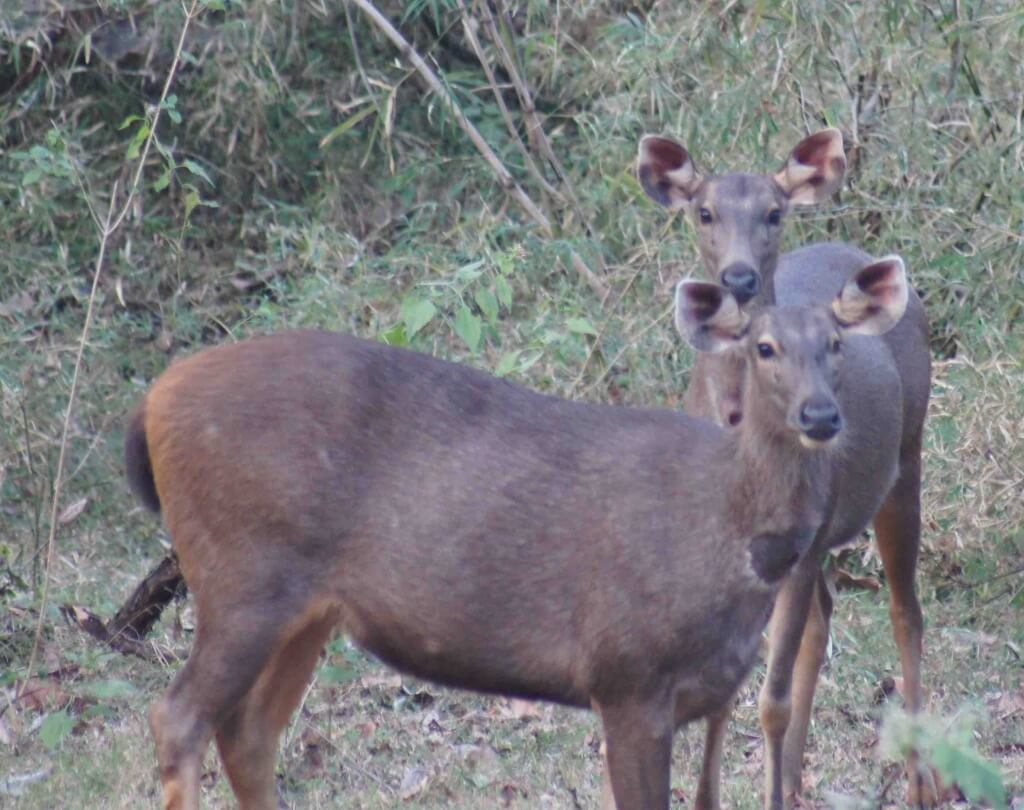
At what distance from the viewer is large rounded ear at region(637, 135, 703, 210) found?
23.6ft

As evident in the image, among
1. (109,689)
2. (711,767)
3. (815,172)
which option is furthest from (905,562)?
(109,689)

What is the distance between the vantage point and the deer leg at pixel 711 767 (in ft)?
19.0

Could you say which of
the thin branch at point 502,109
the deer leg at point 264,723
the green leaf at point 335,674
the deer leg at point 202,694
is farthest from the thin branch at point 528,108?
the deer leg at point 202,694

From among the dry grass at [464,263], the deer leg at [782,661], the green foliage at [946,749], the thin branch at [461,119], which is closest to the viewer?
the green foliage at [946,749]

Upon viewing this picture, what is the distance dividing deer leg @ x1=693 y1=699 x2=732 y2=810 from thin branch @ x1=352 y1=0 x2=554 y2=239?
14.3 ft

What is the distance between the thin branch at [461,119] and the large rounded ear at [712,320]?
4.37 meters

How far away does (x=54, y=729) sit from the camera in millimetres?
6203

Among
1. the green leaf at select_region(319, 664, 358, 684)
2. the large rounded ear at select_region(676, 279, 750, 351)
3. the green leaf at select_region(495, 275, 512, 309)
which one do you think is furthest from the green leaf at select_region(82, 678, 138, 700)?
the large rounded ear at select_region(676, 279, 750, 351)

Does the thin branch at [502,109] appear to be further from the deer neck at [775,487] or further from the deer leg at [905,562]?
the deer neck at [775,487]

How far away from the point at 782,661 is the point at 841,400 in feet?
2.86

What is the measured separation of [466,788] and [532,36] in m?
5.02

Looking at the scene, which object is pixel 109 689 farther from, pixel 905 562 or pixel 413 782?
pixel 905 562

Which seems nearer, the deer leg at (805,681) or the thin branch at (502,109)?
the deer leg at (805,681)

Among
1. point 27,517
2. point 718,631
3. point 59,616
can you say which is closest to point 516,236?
point 27,517
